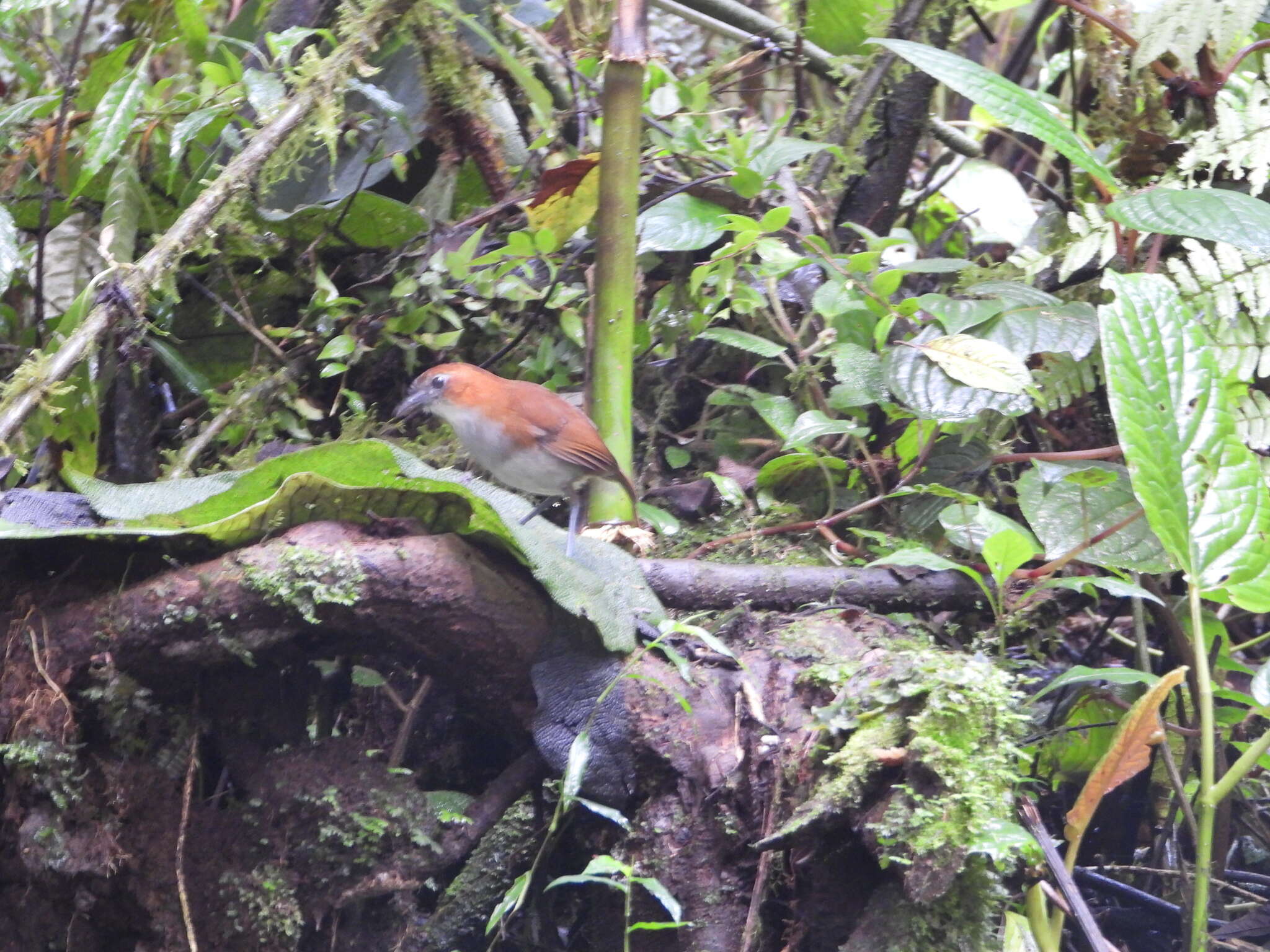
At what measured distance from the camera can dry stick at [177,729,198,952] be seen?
5.23 feet

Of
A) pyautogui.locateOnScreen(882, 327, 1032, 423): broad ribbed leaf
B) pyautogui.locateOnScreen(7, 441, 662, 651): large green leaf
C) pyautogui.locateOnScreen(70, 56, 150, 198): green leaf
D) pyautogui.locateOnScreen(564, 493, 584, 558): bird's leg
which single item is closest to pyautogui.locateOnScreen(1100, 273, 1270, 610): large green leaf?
pyautogui.locateOnScreen(882, 327, 1032, 423): broad ribbed leaf

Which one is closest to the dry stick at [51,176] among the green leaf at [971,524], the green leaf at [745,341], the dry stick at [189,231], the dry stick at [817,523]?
the dry stick at [189,231]

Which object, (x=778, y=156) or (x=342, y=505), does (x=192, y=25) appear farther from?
(x=342, y=505)

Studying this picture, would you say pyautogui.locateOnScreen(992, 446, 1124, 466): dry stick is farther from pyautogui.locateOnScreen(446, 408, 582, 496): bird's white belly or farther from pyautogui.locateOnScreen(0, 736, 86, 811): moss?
pyautogui.locateOnScreen(0, 736, 86, 811): moss

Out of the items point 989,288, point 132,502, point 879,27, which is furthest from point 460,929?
point 879,27

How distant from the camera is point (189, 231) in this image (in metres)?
2.16

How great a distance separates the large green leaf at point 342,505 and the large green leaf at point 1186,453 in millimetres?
913

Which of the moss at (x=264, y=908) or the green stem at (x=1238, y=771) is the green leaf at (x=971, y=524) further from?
the moss at (x=264, y=908)

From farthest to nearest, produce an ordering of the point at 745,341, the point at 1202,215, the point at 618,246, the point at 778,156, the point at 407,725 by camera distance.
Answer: the point at 778,156
the point at 745,341
the point at 618,246
the point at 1202,215
the point at 407,725

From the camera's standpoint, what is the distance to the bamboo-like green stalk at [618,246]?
2.18m

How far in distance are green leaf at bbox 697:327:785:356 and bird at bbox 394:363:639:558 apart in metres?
0.41

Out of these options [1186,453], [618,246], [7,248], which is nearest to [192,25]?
[7,248]

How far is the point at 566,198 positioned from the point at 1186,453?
1.50 meters

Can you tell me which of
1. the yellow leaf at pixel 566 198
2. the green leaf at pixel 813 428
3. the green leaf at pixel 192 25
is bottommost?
the green leaf at pixel 813 428
